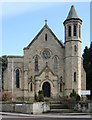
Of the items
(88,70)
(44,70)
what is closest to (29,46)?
(44,70)

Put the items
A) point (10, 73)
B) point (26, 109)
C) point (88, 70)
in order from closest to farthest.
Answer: point (26, 109)
point (10, 73)
point (88, 70)

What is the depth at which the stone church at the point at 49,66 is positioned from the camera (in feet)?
141

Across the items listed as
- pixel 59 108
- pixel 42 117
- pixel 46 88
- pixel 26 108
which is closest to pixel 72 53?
pixel 46 88

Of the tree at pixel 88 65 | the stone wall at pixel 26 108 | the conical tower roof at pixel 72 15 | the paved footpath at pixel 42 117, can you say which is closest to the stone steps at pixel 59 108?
the stone wall at pixel 26 108

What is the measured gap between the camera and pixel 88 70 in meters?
51.7

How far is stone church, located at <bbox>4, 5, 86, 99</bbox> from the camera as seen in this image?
43.1 metres

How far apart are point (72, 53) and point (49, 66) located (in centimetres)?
477

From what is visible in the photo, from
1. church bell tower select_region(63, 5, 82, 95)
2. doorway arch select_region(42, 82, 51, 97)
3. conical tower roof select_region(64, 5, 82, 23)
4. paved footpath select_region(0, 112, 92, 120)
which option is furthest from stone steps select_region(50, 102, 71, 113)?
conical tower roof select_region(64, 5, 82, 23)

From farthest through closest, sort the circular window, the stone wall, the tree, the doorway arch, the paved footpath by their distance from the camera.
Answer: the tree, the circular window, the doorway arch, the stone wall, the paved footpath

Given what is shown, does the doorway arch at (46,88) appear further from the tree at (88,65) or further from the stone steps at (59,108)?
the tree at (88,65)

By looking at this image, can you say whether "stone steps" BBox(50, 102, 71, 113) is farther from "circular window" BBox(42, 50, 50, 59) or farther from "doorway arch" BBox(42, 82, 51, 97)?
"circular window" BBox(42, 50, 50, 59)

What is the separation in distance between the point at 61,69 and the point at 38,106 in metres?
16.9

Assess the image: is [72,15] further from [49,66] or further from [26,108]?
[26,108]

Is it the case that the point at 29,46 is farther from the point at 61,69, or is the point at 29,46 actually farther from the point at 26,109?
the point at 26,109
